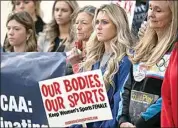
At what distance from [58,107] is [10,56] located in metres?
1.05

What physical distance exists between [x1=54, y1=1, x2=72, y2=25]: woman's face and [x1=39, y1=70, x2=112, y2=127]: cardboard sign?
7.76ft

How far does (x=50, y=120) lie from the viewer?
17.1ft

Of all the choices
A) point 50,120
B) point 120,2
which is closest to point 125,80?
point 50,120

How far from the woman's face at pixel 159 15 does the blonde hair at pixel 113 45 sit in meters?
0.63

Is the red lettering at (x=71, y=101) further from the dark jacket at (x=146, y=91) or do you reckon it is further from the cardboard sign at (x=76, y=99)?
the dark jacket at (x=146, y=91)

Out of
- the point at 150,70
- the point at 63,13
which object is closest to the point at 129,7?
the point at 63,13

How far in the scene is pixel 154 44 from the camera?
16.3 feet

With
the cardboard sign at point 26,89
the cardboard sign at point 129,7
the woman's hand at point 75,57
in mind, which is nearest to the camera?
the cardboard sign at point 26,89

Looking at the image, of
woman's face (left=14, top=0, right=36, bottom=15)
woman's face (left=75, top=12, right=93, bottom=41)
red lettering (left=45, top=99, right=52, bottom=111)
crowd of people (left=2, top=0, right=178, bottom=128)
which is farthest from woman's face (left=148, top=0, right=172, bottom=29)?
woman's face (left=14, top=0, right=36, bottom=15)

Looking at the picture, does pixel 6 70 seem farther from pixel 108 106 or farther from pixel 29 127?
pixel 108 106

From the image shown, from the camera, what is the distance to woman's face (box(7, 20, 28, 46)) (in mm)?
6961

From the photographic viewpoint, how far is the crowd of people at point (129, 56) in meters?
4.58

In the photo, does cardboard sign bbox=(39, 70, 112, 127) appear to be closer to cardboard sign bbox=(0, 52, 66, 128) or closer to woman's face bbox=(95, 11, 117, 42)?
cardboard sign bbox=(0, 52, 66, 128)

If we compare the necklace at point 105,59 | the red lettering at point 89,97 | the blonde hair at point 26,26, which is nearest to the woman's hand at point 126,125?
the red lettering at point 89,97
